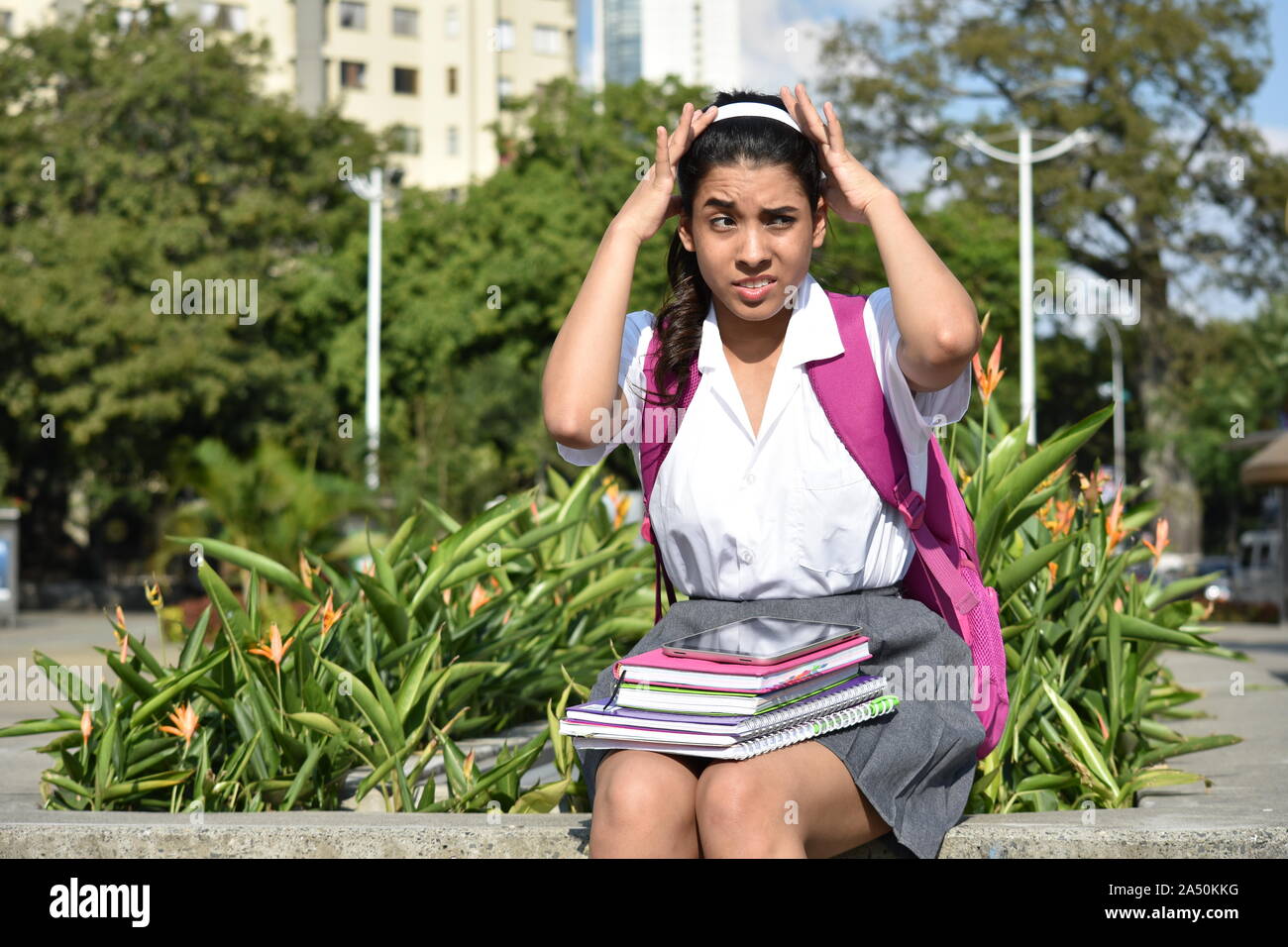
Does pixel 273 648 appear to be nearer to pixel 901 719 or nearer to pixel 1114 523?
pixel 901 719

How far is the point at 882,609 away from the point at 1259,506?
52735 millimetres

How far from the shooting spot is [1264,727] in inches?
199

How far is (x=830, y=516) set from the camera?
2.65 meters

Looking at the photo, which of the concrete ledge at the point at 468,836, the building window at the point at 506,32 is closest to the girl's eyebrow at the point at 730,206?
the concrete ledge at the point at 468,836

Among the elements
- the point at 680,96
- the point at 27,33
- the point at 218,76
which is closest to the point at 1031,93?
the point at 680,96

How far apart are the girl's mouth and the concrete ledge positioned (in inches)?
36.3

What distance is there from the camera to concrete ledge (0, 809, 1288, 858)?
8.89 feet

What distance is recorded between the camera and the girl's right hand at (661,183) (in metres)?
2.76

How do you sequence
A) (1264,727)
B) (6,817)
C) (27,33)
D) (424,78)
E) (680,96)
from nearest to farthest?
(6,817)
(1264,727)
(27,33)
(680,96)
(424,78)

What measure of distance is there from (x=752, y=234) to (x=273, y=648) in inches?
58.7

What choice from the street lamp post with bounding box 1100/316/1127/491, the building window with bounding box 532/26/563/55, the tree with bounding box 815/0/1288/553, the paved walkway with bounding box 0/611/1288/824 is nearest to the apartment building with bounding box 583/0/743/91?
the building window with bounding box 532/26/563/55

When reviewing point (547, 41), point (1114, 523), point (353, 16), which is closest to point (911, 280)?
point (1114, 523)

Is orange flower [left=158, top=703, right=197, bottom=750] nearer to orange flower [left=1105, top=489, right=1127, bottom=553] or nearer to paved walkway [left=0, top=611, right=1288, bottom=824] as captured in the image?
paved walkway [left=0, top=611, right=1288, bottom=824]
